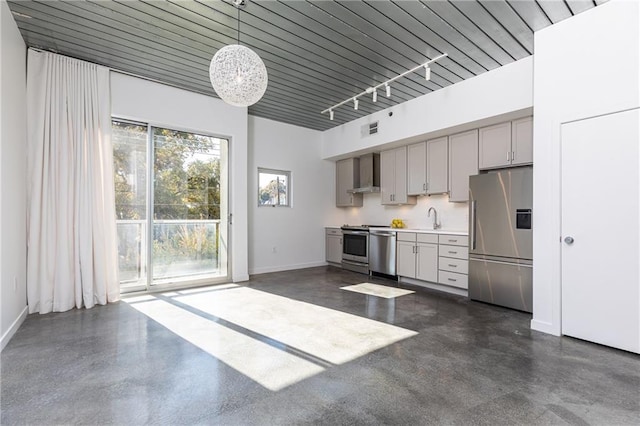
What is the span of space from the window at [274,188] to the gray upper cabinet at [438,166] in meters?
2.81

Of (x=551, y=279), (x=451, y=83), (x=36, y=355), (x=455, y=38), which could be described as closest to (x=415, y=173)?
(x=451, y=83)

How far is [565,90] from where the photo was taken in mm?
2924

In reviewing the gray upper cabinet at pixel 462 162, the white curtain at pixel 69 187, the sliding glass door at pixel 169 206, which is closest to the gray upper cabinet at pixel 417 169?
the gray upper cabinet at pixel 462 162

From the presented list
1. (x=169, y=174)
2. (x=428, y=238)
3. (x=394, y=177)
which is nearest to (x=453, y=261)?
(x=428, y=238)

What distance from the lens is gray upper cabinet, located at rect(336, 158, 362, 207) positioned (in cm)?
660

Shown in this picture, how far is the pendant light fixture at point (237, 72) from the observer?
2633 mm

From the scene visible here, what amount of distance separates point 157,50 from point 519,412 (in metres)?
4.59

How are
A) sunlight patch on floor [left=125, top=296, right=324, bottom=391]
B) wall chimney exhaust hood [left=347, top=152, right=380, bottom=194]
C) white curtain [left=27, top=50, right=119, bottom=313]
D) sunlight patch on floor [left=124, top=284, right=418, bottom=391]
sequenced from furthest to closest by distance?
wall chimney exhaust hood [left=347, top=152, right=380, bottom=194] → white curtain [left=27, top=50, right=119, bottom=313] → sunlight patch on floor [left=124, top=284, right=418, bottom=391] → sunlight patch on floor [left=125, top=296, right=324, bottom=391]

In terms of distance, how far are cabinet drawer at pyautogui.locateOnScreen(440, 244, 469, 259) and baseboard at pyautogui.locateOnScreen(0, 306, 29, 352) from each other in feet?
16.2

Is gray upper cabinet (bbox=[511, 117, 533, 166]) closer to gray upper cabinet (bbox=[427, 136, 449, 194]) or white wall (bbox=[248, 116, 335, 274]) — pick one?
gray upper cabinet (bbox=[427, 136, 449, 194])

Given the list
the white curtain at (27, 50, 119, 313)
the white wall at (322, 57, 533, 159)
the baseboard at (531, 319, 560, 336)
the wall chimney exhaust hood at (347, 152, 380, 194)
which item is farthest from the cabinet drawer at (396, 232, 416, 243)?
the white curtain at (27, 50, 119, 313)

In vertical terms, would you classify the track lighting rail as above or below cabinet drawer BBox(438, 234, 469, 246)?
above

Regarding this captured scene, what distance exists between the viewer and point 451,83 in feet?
14.3

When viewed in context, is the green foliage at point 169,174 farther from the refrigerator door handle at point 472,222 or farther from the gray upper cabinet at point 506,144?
the gray upper cabinet at point 506,144
